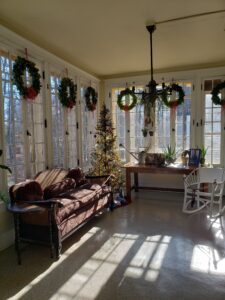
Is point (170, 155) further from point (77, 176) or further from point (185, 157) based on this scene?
point (77, 176)

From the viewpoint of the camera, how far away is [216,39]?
12.0 feet

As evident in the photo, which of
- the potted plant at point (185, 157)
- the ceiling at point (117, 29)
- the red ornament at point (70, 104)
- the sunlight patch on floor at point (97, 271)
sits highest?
the ceiling at point (117, 29)

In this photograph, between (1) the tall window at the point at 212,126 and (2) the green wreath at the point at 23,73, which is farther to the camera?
(1) the tall window at the point at 212,126

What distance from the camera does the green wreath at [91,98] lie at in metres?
5.26

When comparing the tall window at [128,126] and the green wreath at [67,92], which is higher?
the green wreath at [67,92]

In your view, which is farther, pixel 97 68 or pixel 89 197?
pixel 97 68

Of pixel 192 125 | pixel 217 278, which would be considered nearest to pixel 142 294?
pixel 217 278

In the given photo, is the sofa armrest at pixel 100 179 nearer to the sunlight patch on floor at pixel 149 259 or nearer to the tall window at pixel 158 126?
the sunlight patch on floor at pixel 149 259

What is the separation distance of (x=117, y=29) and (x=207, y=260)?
121 inches

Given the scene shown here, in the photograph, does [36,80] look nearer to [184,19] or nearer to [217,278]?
[184,19]

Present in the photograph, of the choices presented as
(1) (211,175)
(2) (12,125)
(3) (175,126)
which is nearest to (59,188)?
(2) (12,125)

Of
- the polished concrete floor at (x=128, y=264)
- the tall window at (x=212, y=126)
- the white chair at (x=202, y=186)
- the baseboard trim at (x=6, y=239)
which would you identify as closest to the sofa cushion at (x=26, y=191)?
the baseboard trim at (x=6, y=239)

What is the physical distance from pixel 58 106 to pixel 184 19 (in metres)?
2.38

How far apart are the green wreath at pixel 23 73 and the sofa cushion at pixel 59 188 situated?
4.35 ft
